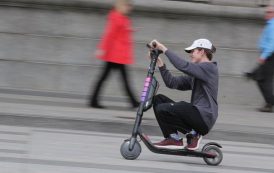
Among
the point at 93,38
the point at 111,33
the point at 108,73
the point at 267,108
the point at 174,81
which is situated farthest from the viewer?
the point at 93,38

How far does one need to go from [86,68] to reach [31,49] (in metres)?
1.04

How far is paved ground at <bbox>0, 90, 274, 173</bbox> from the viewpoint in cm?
711

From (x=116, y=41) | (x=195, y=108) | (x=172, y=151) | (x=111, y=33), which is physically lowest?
(x=172, y=151)

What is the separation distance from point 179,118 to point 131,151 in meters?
0.60

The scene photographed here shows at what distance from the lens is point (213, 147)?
747cm

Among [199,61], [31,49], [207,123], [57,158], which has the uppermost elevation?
[31,49]

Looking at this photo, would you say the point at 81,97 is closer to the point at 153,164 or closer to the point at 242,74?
the point at 242,74

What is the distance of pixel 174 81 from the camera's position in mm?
7582

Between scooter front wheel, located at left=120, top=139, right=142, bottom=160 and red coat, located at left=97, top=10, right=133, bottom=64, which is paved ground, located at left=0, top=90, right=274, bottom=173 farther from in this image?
red coat, located at left=97, top=10, right=133, bottom=64

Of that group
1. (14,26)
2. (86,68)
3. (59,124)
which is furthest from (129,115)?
(14,26)

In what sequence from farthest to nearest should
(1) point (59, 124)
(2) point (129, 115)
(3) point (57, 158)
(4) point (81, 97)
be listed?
(4) point (81, 97) < (2) point (129, 115) < (1) point (59, 124) < (3) point (57, 158)

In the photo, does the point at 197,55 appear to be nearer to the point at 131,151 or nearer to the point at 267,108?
the point at 131,151

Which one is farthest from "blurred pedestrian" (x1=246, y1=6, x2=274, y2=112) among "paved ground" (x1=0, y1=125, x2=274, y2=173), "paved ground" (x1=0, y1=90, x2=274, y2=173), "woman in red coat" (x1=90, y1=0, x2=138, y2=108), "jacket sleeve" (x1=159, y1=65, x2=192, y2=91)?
"jacket sleeve" (x1=159, y1=65, x2=192, y2=91)

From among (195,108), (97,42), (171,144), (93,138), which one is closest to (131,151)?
(171,144)
